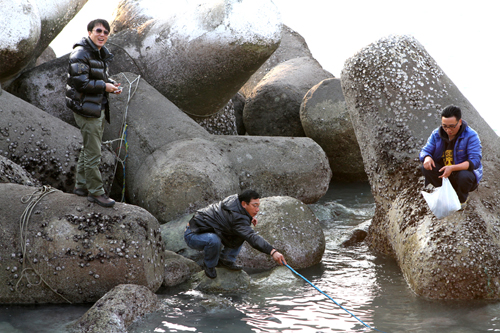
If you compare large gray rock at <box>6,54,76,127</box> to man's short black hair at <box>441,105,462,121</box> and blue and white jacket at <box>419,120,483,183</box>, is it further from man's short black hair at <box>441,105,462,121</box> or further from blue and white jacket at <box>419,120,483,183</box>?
man's short black hair at <box>441,105,462,121</box>

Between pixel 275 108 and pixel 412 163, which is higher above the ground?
pixel 275 108

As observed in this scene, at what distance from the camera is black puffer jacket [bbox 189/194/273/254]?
519 cm

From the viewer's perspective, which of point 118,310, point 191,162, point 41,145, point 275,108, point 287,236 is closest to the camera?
point 118,310

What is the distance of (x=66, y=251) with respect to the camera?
16.4ft

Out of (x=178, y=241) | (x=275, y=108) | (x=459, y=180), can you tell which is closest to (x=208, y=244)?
(x=178, y=241)

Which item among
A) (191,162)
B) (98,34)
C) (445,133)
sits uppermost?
(98,34)

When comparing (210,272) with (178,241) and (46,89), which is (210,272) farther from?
(46,89)

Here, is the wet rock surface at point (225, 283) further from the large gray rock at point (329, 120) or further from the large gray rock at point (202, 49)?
the large gray rock at point (329, 120)

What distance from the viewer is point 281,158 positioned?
7824 mm

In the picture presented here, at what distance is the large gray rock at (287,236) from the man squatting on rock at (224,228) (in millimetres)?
663

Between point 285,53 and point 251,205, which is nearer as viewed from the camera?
point 251,205

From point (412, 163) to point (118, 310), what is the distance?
3.51m

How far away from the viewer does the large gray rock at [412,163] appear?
5.27m

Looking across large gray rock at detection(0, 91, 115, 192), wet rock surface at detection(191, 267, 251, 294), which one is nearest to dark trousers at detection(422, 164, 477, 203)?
wet rock surface at detection(191, 267, 251, 294)
